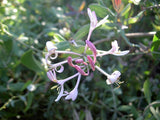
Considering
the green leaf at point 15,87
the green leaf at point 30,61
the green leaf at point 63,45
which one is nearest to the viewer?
the green leaf at point 63,45

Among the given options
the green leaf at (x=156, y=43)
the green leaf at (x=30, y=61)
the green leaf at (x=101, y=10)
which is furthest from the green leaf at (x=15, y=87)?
the green leaf at (x=156, y=43)

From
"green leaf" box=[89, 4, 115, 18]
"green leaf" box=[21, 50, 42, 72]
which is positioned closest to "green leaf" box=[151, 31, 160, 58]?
"green leaf" box=[89, 4, 115, 18]

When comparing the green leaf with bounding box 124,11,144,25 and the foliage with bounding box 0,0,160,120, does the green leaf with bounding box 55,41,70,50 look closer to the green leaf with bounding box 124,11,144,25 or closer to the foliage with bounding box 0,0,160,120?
the foliage with bounding box 0,0,160,120

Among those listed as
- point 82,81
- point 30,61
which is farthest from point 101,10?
point 82,81

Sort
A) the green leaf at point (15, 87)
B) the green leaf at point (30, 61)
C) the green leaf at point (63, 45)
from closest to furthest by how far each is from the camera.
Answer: the green leaf at point (63, 45) → the green leaf at point (30, 61) → the green leaf at point (15, 87)

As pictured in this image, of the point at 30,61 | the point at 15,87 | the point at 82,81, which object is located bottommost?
the point at 82,81

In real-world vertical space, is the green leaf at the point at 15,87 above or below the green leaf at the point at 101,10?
below

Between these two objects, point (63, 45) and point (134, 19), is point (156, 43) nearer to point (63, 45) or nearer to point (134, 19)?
point (134, 19)

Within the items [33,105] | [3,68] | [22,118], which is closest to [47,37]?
[3,68]

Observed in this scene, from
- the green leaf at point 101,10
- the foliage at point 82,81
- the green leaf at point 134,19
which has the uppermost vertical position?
the green leaf at point 101,10

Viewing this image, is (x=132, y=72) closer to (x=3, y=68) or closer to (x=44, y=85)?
(x=44, y=85)

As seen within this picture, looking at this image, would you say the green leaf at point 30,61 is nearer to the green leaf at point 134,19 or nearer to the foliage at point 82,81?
the foliage at point 82,81
